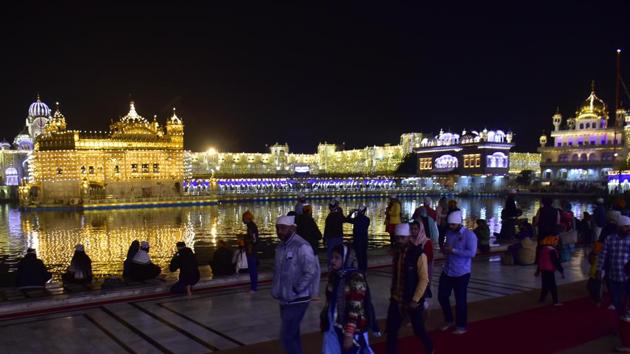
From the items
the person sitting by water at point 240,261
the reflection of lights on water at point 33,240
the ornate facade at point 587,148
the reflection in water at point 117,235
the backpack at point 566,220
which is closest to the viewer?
the person sitting by water at point 240,261

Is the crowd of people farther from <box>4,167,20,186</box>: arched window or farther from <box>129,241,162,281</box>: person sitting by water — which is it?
<box>4,167,20,186</box>: arched window

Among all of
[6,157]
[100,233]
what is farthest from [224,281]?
[6,157]

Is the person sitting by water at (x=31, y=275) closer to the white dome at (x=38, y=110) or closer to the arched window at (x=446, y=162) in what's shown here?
the arched window at (x=446, y=162)

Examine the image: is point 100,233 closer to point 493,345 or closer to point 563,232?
point 563,232

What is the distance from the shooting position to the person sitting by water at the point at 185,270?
927 cm

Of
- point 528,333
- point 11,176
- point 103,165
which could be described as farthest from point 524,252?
point 11,176

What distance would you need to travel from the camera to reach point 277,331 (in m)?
7.28

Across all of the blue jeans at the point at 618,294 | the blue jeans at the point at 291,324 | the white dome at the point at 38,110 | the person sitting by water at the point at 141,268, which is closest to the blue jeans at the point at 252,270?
the person sitting by water at the point at 141,268

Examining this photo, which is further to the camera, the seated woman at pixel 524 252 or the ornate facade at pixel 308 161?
the ornate facade at pixel 308 161

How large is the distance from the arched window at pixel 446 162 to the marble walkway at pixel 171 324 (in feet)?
277

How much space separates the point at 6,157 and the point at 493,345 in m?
101

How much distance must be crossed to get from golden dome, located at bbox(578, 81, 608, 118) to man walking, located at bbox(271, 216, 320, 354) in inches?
3416

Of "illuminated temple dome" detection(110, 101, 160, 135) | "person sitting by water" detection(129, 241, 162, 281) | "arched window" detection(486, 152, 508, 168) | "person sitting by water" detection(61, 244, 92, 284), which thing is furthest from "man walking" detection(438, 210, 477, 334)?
"arched window" detection(486, 152, 508, 168)

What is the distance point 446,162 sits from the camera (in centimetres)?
9350
